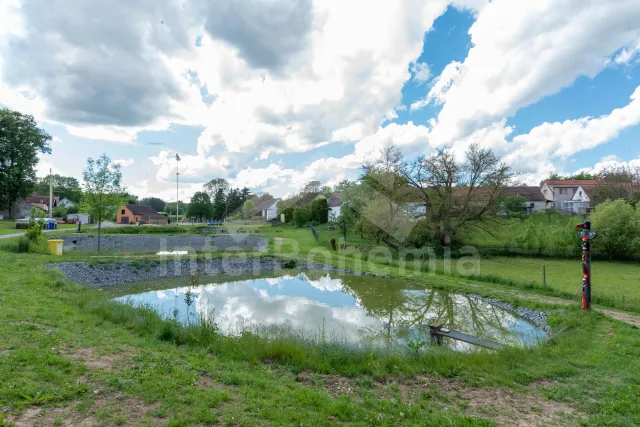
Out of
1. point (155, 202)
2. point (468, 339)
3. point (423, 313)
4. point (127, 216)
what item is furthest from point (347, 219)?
point (155, 202)

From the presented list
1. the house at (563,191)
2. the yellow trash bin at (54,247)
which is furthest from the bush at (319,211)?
the house at (563,191)

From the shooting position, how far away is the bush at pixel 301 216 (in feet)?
167

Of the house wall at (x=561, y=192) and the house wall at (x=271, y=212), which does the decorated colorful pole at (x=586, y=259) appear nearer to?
the house wall at (x=271, y=212)

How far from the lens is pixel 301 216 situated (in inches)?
1996

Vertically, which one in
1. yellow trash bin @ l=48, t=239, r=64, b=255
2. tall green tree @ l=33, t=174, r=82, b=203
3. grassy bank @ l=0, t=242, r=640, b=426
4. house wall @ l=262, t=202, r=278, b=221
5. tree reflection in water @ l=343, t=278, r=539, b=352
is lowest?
tree reflection in water @ l=343, t=278, r=539, b=352

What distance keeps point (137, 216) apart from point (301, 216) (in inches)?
1486

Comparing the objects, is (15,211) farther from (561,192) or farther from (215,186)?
(561,192)

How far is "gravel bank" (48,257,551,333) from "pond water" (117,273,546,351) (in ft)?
1.75

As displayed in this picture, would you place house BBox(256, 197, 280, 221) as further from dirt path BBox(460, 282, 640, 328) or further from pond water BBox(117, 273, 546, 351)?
dirt path BBox(460, 282, 640, 328)

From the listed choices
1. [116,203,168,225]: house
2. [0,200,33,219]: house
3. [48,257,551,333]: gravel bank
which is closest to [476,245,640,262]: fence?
[48,257,551,333]: gravel bank

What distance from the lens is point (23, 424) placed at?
10.7ft

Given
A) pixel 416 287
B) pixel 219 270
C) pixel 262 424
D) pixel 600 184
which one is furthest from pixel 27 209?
pixel 600 184

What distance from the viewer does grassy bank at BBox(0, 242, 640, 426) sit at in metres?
3.78

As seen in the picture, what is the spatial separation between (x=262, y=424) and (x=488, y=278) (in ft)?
54.5
